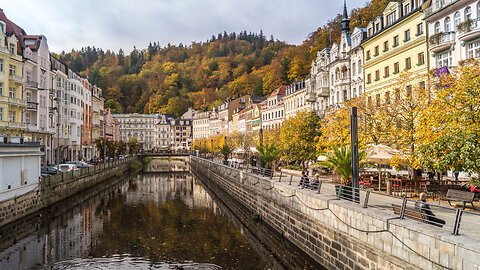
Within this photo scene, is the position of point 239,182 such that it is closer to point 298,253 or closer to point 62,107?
point 298,253

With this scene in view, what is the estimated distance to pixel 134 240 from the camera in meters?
20.3

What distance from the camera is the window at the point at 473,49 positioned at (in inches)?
994

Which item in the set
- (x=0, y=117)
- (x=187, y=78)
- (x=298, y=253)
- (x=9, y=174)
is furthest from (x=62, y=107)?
(x=187, y=78)

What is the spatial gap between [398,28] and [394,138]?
16.3 metres

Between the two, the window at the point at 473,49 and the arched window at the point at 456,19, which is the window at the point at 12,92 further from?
the window at the point at 473,49

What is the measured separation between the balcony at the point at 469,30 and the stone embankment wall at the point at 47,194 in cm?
3263

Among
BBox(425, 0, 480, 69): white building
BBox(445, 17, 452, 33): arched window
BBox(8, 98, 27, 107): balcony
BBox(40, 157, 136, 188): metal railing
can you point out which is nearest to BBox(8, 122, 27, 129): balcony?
BBox(8, 98, 27, 107): balcony

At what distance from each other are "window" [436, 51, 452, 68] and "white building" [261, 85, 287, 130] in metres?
39.0

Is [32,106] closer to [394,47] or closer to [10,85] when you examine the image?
[10,85]

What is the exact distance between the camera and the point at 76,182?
37406 millimetres

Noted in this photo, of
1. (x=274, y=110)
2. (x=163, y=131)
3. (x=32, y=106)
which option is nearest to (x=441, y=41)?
(x=32, y=106)

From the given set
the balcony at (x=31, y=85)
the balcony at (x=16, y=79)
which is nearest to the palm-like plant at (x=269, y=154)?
the balcony at (x=16, y=79)

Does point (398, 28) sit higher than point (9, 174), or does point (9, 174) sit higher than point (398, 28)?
point (398, 28)

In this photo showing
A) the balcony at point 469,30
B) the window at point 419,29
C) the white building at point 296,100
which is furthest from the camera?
the white building at point 296,100
